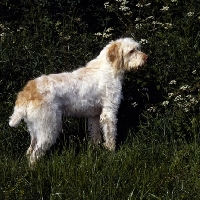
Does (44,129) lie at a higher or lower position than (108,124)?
higher

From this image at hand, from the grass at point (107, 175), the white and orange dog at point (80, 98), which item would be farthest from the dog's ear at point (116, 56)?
the grass at point (107, 175)

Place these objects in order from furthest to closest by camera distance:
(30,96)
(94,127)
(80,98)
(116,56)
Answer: (94,127), (116,56), (80,98), (30,96)

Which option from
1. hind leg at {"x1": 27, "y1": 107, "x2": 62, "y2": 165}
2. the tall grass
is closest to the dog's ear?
the tall grass

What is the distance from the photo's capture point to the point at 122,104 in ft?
27.6

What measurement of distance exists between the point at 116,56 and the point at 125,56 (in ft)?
0.41

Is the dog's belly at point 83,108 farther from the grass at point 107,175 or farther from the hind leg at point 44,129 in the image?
the grass at point 107,175

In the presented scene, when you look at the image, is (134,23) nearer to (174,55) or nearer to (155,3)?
(155,3)

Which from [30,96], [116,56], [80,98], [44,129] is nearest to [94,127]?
[80,98]

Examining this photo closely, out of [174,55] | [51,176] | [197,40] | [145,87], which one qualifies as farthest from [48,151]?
[197,40]

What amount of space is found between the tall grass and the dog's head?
25.6 inches

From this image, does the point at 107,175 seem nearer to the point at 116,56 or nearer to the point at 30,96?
the point at 30,96

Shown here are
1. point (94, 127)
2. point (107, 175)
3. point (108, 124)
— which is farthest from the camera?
point (94, 127)

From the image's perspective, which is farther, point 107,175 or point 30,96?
point 30,96

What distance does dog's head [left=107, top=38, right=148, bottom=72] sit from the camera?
25.5ft
